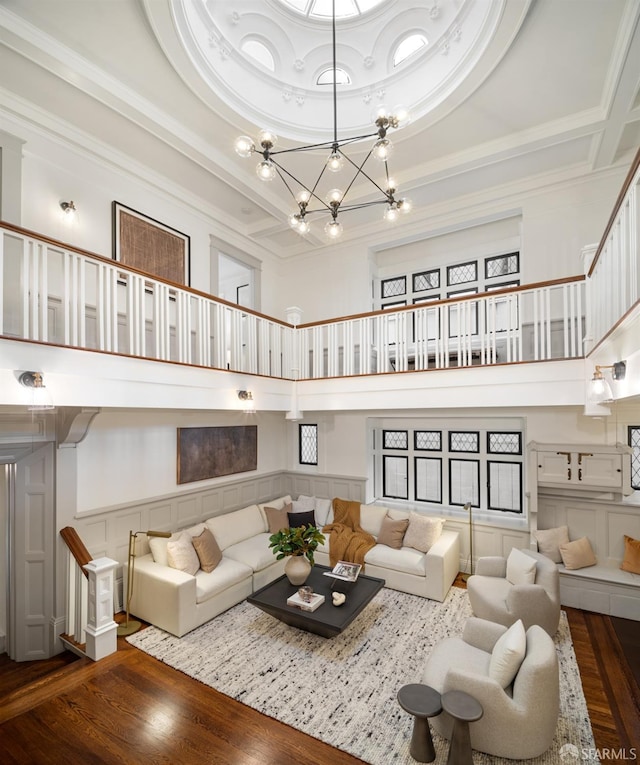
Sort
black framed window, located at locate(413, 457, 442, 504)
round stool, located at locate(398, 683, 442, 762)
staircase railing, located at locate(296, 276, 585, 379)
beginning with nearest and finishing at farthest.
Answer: round stool, located at locate(398, 683, 442, 762), staircase railing, located at locate(296, 276, 585, 379), black framed window, located at locate(413, 457, 442, 504)

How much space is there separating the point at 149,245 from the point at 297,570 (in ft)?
13.9

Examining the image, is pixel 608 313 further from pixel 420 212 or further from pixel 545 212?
pixel 420 212

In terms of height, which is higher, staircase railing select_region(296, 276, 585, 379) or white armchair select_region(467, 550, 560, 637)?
staircase railing select_region(296, 276, 585, 379)

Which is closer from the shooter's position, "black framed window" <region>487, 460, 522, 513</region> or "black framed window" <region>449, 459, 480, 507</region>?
"black framed window" <region>487, 460, 522, 513</region>

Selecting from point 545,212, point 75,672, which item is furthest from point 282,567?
point 545,212

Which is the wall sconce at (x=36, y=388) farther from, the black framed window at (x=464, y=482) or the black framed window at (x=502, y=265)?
the black framed window at (x=502, y=265)

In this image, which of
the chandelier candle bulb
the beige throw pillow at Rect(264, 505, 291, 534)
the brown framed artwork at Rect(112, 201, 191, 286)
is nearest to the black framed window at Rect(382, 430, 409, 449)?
the beige throw pillow at Rect(264, 505, 291, 534)

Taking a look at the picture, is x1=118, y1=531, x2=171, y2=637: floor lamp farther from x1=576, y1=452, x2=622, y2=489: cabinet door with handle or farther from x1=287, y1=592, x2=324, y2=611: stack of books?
x1=576, y1=452, x2=622, y2=489: cabinet door with handle

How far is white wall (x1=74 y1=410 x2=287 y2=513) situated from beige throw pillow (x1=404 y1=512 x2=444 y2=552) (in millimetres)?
2806

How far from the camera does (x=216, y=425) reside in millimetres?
5688

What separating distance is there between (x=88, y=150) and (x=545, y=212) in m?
5.50

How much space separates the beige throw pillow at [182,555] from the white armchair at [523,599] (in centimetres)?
293

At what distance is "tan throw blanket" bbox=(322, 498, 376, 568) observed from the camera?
16.7 ft

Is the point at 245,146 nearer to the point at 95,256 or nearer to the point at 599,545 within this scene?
the point at 95,256
